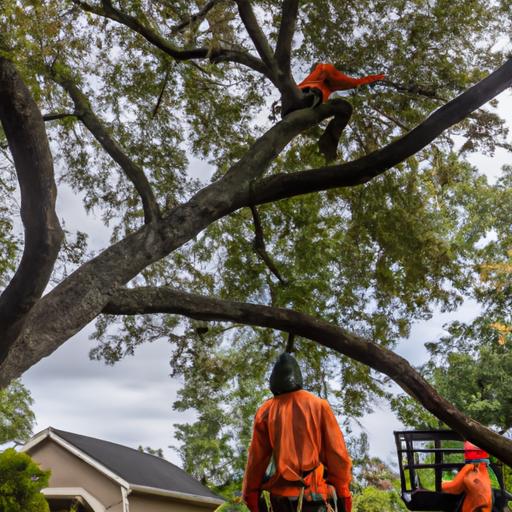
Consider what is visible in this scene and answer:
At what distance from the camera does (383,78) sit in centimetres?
895

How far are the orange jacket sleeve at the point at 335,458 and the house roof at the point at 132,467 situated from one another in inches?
283

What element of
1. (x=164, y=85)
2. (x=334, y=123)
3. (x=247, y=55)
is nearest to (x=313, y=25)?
(x=247, y=55)

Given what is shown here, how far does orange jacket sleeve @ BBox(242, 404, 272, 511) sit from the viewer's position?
4883mm

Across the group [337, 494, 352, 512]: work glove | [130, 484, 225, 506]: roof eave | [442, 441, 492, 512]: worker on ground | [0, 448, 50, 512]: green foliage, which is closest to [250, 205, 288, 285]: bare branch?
[442, 441, 492, 512]: worker on ground

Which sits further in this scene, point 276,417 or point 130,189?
point 130,189

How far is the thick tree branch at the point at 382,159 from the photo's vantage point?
22.4 feet

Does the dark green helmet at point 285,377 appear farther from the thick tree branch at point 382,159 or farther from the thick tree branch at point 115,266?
the thick tree branch at point 382,159

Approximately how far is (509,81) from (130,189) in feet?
20.1

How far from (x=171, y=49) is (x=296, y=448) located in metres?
5.45

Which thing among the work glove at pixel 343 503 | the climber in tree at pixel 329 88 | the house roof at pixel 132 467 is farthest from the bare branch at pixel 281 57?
the house roof at pixel 132 467

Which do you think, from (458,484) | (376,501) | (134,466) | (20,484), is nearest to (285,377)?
(458,484)

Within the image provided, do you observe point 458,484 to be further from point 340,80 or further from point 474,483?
point 340,80

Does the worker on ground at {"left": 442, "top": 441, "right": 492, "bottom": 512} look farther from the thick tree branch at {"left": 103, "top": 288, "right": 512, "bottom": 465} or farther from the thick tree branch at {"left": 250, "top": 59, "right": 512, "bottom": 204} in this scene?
the thick tree branch at {"left": 250, "top": 59, "right": 512, "bottom": 204}

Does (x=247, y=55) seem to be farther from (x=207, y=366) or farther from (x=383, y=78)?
(x=207, y=366)
